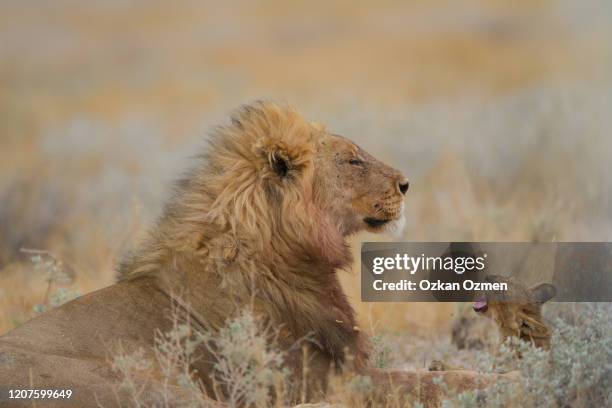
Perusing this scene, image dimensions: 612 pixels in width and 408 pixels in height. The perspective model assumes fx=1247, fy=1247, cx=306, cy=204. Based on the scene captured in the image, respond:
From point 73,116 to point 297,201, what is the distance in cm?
507

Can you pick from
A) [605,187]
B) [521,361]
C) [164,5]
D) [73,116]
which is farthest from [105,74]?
[521,361]

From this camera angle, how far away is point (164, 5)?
6930mm

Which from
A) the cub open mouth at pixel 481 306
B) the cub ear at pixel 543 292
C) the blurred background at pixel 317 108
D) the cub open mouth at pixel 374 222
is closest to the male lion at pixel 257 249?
the cub open mouth at pixel 374 222

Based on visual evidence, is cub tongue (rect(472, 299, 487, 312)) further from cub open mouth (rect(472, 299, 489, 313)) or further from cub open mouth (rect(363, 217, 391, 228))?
cub open mouth (rect(363, 217, 391, 228))

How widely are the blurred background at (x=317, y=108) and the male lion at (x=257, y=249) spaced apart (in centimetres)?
27

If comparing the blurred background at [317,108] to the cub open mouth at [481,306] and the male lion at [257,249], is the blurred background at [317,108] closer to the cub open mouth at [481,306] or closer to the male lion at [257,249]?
the male lion at [257,249]

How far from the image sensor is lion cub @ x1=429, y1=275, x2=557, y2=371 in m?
4.38

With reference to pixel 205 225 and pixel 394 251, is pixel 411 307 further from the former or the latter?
pixel 205 225

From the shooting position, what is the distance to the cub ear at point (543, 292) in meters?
4.39

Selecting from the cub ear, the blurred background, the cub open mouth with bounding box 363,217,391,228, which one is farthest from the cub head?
the blurred background

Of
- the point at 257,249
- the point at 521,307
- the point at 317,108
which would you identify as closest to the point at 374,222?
the point at 257,249

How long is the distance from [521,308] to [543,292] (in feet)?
0.32

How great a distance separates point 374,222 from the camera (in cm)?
436

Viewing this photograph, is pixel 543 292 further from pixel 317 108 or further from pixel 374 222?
pixel 317 108
